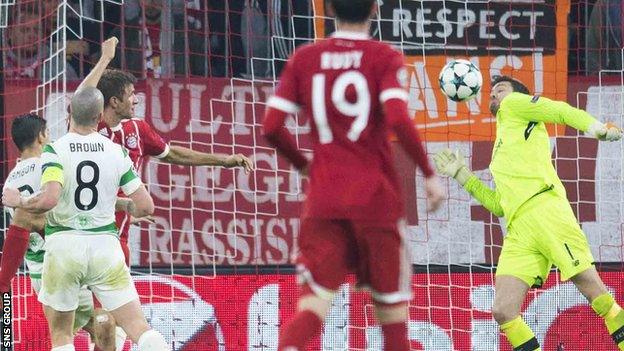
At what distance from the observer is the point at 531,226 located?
8930 mm

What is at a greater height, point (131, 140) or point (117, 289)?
point (131, 140)

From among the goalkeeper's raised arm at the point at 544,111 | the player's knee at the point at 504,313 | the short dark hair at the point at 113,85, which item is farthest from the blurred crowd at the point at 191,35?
the player's knee at the point at 504,313

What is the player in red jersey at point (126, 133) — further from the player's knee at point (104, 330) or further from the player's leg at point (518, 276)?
the player's leg at point (518, 276)

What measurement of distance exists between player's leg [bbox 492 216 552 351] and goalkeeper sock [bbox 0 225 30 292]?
116 inches

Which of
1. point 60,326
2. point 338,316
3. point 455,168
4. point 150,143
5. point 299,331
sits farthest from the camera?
point 338,316

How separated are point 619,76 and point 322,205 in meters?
Result: 6.38

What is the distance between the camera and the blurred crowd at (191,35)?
11359 millimetres

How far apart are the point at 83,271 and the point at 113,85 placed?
1.61 metres

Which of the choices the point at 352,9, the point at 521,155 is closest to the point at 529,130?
the point at 521,155

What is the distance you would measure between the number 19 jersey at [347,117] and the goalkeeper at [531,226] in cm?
319

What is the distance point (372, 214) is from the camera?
18.9 ft

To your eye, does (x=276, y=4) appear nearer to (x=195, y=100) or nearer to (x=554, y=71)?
(x=195, y=100)

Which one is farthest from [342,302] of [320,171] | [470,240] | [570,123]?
[320,171]

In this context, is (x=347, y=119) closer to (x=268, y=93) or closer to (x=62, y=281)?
(x=62, y=281)
